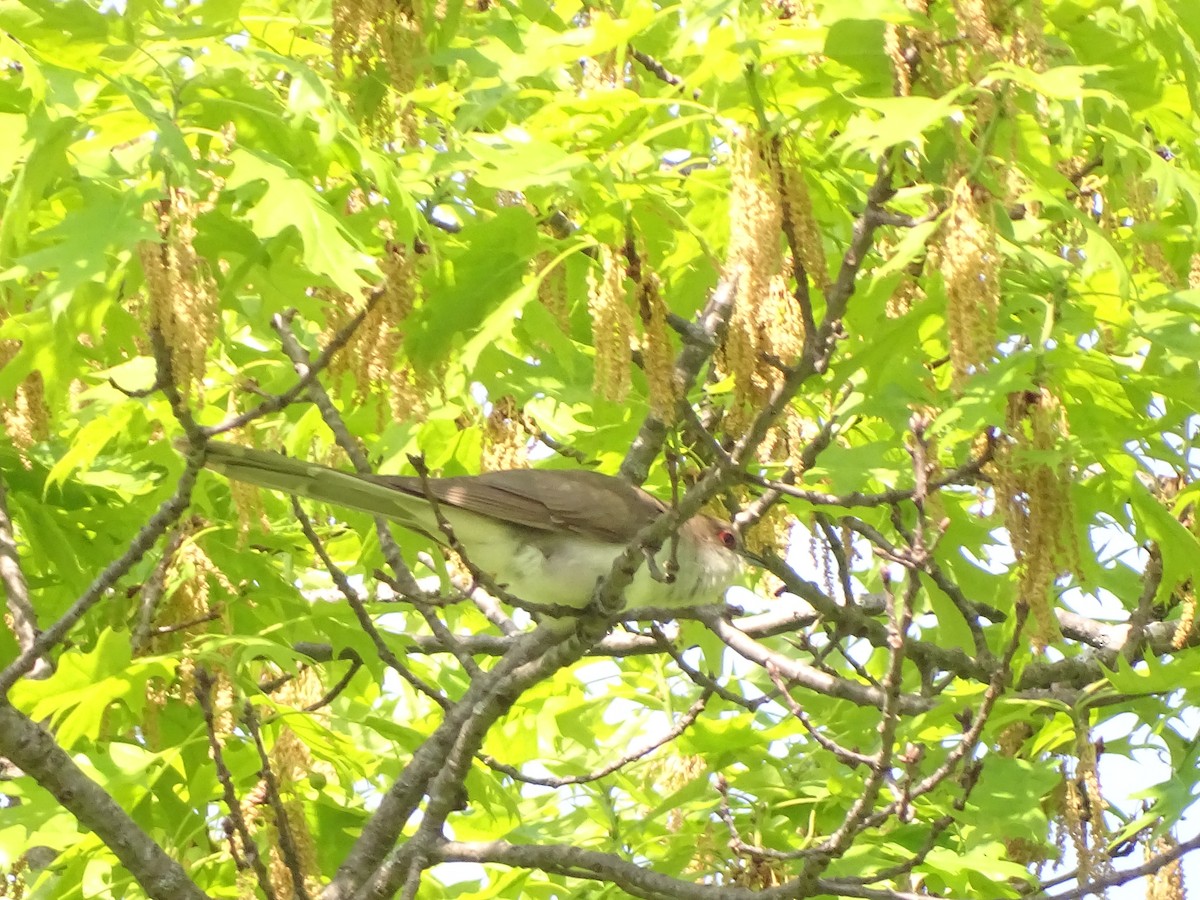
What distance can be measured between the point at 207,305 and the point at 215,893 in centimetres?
263

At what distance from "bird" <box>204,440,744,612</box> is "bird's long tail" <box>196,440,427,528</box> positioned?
8.7 inches

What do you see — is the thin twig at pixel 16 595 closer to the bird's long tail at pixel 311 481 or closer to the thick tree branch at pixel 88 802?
the thick tree branch at pixel 88 802

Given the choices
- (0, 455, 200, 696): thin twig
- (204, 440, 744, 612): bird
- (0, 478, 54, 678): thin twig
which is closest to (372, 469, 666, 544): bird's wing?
(204, 440, 744, 612): bird

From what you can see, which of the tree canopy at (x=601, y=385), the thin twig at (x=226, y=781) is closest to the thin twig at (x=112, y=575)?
the tree canopy at (x=601, y=385)

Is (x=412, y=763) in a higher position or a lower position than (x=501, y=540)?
lower

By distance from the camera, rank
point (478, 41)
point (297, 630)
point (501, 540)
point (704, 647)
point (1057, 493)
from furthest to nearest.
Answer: point (704, 647) → point (501, 540) → point (297, 630) → point (478, 41) → point (1057, 493)

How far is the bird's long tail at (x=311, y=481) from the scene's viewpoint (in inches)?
158

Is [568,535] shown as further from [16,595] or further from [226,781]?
[16,595]

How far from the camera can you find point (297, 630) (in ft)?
15.7

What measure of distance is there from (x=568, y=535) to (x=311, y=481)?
1.29 meters

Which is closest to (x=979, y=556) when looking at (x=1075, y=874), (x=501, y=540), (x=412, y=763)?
(x=1075, y=874)

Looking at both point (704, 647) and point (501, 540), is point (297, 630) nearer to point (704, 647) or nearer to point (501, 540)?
point (501, 540)

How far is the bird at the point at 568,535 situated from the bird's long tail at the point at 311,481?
220mm

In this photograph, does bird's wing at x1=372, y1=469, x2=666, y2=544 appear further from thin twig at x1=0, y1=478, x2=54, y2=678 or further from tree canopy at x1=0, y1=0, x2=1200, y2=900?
thin twig at x1=0, y1=478, x2=54, y2=678
